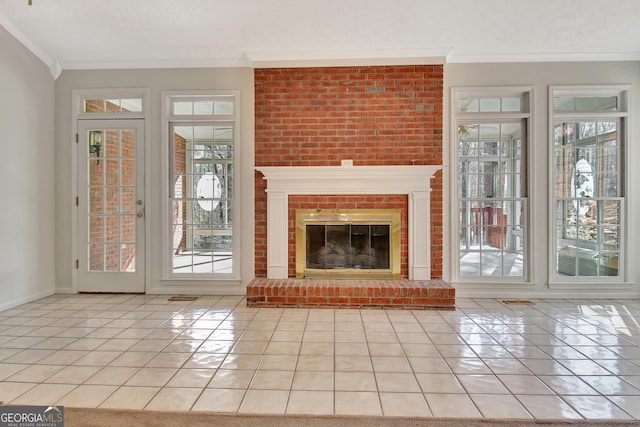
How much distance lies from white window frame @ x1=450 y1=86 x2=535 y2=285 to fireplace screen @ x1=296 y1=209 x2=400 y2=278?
74 centimetres

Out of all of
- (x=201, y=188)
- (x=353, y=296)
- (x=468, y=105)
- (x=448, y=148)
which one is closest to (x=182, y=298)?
(x=201, y=188)

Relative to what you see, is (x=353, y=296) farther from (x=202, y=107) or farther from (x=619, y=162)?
(x=619, y=162)

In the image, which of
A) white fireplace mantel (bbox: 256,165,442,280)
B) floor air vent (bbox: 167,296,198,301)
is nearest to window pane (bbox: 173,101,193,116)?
white fireplace mantel (bbox: 256,165,442,280)

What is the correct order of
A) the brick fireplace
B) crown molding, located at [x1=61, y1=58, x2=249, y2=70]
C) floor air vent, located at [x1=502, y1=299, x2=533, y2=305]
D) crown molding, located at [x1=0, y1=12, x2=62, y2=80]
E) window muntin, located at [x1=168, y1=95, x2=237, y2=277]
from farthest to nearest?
1. window muntin, located at [x1=168, y1=95, x2=237, y2=277]
2. crown molding, located at [x1=61, y1=58, x2=249, y2=70]
3. the brick fireplace
4. floor air vent, located at [x1=502, y1=299, x2=533, y2=305]
5. crown molding, located at [x1=0, y1=12, x2=62, y2=80]

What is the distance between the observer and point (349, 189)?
4047 millimetres

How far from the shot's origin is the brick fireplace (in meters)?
4.05

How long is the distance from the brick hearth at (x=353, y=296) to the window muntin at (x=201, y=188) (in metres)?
0.79

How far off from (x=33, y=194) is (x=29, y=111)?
0.91 meters

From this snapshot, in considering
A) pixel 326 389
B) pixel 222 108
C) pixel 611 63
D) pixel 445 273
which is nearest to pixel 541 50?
pixel 611 63

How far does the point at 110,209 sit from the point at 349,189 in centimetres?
286

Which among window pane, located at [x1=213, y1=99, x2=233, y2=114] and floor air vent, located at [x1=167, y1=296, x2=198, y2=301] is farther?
window pane, located at [x1=213, y1=99, x2=233, y2=114]

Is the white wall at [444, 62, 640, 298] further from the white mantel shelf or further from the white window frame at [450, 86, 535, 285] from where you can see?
the white mantel shelf

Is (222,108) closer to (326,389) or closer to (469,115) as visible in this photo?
(469,115)

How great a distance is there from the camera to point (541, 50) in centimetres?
397
